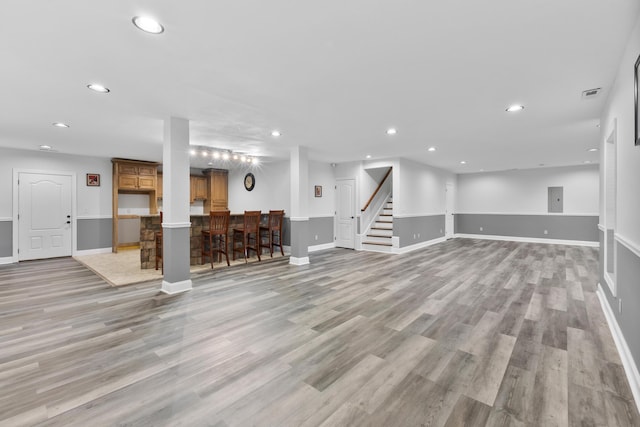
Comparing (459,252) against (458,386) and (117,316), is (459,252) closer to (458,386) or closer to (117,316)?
(458,386)

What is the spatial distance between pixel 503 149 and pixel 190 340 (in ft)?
22.6

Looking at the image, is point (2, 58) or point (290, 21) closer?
point (290, 21)

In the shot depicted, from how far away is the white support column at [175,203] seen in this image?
398cm

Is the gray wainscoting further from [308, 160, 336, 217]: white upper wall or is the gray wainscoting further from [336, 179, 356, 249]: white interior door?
[308, 160, 336, 217]: white upper wall

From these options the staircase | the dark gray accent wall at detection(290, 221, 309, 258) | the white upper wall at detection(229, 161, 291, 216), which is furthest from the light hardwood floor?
the white upper wall at detection(229, 161, 291, 216)

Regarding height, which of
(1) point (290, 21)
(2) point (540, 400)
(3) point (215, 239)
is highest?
(1) point (290, 21)

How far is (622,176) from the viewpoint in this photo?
2363 millimetres

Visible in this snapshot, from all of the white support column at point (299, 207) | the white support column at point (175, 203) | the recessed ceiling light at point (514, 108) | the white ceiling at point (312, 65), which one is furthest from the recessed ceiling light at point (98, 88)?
the recessed ceiling light at point (514, 108)

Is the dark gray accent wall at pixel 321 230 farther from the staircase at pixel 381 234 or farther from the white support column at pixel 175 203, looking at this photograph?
the white support column at pixel 175 203

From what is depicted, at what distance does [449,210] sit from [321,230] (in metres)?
5.30

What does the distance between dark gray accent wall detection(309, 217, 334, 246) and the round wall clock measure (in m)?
2.29

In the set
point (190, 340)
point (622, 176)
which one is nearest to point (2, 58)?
point (190, 340)

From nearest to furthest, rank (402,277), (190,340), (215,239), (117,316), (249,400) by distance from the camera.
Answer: (249,400) < (190,340) < (117,316) < (402,277) < (215,239)

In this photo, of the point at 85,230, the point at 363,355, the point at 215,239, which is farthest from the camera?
the point at 85,230
